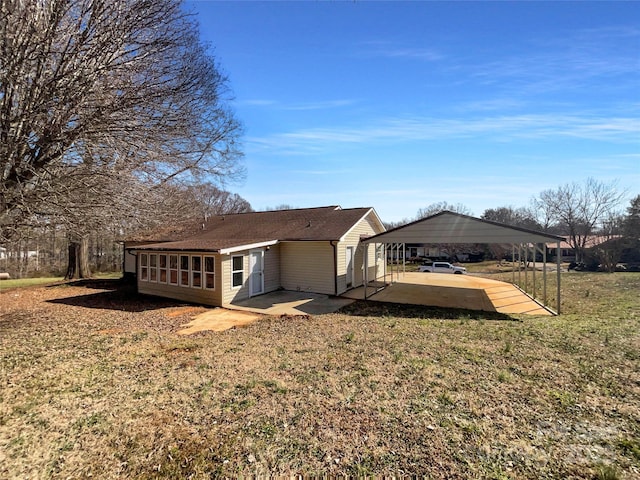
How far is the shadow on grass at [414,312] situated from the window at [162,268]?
8.44 meters

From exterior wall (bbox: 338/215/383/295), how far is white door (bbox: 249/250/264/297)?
3.60 metres

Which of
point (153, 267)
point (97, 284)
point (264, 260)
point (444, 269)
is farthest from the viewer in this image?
point (444, 269)

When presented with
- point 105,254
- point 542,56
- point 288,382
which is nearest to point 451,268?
point 542,56

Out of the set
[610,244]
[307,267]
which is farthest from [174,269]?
[610,244]

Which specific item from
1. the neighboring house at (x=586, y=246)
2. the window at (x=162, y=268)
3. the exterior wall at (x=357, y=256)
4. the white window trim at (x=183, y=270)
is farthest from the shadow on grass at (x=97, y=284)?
the neighboring house at (x=586, y=246)

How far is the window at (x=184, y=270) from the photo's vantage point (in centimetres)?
1327

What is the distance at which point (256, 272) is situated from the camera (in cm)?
1398

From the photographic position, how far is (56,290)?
51.3 ft

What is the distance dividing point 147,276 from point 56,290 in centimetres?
506

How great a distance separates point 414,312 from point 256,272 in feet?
22.9

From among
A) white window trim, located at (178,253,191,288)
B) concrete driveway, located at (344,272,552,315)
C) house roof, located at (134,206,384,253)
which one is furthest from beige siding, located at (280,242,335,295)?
white window trim, located at (178,253,191,288)

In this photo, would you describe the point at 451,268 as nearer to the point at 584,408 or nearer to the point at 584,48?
the point at 584,48

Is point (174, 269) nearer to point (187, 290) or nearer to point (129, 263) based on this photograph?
point (187, 290)

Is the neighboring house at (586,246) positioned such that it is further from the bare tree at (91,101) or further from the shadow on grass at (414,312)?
the bare tree at (91,101)
